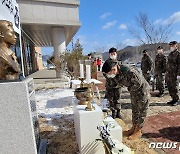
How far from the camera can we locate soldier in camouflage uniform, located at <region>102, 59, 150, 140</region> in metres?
2.84

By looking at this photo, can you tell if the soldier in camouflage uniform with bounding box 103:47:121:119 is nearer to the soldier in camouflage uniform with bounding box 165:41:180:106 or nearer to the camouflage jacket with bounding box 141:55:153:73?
the soldier in camouflage uniform with bounding box 165:41:180:106

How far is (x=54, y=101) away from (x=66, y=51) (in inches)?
152

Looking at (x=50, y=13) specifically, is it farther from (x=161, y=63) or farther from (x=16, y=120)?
(x=16, y=120)

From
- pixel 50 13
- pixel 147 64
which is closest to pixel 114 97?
pixel 147 64

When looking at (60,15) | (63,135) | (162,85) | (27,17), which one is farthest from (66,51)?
(63,135)

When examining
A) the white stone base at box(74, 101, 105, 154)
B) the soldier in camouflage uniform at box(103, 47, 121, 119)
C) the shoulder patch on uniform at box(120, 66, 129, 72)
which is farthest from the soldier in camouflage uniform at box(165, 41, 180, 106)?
the white stone base at box(74, 101, 105, 154)

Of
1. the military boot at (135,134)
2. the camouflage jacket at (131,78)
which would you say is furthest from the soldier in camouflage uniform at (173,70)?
the camouflage jacket at (131,78)

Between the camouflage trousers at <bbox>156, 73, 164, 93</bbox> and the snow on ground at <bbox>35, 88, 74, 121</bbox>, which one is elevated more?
the camouflage trousers at <bbox>156, 73, 164, 93</bbox>

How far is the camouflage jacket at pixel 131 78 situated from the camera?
2852 millimetres

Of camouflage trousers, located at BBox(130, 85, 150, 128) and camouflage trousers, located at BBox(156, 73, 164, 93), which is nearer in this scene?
camouflage trousers, located at BBox(130, 85, 150, 128)

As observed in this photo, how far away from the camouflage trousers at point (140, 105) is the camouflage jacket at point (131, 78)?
0.28 ft

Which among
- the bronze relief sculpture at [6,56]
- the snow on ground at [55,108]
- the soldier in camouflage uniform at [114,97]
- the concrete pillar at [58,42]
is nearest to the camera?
the bronze relief sculpture at [6,56]

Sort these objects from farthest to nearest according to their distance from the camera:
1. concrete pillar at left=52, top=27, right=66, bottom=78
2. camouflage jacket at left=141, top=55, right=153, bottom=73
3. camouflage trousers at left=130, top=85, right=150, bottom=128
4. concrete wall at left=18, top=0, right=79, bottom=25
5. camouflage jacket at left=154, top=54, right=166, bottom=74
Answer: concrete pillar at left=52, top=27, right=66, bottom=78 < concrete wall at left=18, top=0, right=79, bottom=25 < camouflage jacket at left=141, top=55, right=153, bottom=73 < camouflage jacket at left=154, top=54, right=166, bottom=74 < camouflage trousers at left=130, top=85, right=150, bottom=128

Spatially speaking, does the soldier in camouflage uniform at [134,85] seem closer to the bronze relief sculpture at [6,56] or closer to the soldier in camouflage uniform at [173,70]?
the bronze relief sculpture at [6,56]
